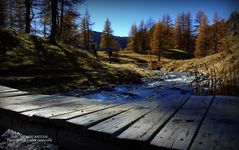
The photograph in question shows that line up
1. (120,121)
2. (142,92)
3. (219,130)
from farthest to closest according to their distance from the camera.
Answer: (142,92) < (120,121) < (219,130)

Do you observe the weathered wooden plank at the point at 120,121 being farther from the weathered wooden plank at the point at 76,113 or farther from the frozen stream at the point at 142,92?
the frozen stream at the point at 142,92

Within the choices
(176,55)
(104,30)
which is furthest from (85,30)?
(176,55)

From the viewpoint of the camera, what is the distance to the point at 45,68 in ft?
48.5

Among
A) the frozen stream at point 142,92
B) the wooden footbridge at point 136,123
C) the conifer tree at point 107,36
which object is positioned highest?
the conifer tree at point 107,36

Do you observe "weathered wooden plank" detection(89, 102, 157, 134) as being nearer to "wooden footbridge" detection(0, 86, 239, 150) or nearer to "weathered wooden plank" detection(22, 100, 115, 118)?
"wooden footbridge" detection(0, 86, 239, 150)

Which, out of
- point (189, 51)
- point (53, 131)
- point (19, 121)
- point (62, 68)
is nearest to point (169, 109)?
point (53, 131)

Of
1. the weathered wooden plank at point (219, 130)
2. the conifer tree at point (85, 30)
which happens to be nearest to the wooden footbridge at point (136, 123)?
the weathered wooden plank at point (219, 130)

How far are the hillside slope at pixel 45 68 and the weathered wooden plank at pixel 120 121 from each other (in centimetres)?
917

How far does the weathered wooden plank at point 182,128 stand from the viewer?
1.82 meters

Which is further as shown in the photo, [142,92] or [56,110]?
→ [142,92]

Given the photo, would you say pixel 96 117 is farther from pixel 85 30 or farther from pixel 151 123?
pixel 85 30

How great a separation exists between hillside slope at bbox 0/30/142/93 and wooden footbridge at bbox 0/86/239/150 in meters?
8.62

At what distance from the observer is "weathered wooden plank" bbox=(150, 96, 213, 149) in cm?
182

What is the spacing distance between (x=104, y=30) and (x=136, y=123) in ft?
221
